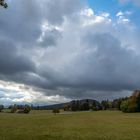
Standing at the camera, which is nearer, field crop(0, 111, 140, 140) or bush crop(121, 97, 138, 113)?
field crop(0, 111, 140, 140)

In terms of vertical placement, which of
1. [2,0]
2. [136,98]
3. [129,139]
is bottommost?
[129,139]

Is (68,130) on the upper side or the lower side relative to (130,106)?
lower

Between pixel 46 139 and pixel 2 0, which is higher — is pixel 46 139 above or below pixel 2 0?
below

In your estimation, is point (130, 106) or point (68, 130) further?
point (130, 106)

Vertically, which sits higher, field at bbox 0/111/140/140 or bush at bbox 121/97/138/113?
bush at bbox 121/97/138/113

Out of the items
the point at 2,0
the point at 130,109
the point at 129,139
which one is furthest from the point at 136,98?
the point at 2,0

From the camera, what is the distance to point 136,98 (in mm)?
172750

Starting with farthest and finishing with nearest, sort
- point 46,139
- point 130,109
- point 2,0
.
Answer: point 130,109, point 46,139, point 2,0

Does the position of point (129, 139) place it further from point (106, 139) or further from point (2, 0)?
point (2, 0)

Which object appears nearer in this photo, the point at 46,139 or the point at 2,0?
the point at 2,0

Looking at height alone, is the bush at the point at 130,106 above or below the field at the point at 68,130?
above

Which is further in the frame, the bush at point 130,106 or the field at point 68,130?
the bush at point 130,106

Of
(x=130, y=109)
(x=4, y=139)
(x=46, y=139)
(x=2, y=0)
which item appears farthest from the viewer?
(x=130, y=109)

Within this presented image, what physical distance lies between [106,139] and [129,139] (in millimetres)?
2412
